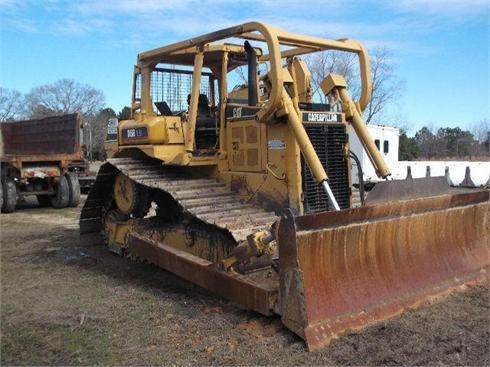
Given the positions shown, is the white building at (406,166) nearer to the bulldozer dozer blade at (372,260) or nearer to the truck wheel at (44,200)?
the truck wheel at (44,200)

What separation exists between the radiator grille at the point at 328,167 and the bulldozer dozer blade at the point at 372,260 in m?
0.91

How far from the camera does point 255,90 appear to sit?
6.54 metres

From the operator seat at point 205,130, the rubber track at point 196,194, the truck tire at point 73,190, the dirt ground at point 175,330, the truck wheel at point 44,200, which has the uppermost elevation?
the operator seat at point 205,130

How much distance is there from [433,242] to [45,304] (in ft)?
13.2

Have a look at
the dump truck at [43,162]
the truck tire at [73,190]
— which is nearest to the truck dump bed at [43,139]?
the dump truck at [43,162]

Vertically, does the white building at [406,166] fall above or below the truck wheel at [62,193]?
above

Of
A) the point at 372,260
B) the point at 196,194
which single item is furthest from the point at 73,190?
the point at 372,260

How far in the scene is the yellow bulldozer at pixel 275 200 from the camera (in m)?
4.69

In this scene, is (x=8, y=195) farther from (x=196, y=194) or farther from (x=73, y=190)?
(x=196, y=194)

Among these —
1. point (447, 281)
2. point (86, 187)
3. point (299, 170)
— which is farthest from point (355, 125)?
point (86, 187)

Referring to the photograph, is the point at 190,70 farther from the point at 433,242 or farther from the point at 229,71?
the point at 433,242

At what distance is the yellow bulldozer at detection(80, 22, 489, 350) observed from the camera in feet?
15.4

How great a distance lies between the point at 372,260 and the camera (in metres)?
5.08

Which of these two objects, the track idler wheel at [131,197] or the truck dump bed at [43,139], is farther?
the truck dump bed at [43,139]
